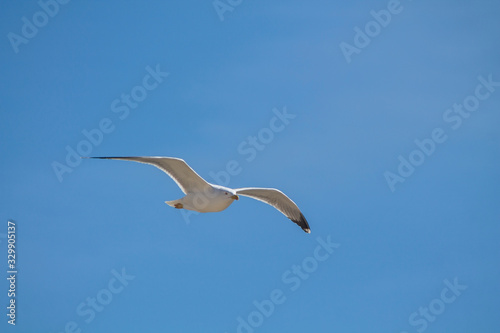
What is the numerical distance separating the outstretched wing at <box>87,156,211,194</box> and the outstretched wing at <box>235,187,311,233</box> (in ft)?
4.68

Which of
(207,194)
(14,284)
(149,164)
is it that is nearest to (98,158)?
(149,164)

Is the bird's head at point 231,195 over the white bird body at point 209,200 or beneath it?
over

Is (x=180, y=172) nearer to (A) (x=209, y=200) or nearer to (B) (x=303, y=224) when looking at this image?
(A) (x=209, y=200)

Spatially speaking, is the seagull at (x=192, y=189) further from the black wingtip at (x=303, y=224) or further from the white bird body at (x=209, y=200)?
the black wingtip at (x=303, y=224)

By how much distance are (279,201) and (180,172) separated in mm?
3128

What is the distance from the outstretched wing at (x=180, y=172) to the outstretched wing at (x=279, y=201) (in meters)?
1.43

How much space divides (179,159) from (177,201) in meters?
1.09

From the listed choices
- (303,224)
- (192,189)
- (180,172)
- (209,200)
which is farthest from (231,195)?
(303,224)

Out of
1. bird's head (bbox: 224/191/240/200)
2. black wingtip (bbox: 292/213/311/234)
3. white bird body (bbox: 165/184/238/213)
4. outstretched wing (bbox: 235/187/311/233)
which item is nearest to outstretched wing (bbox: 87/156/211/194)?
white bird body (bbox: 165/184/238/213)

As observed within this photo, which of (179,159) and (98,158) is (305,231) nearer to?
→ (179,159)

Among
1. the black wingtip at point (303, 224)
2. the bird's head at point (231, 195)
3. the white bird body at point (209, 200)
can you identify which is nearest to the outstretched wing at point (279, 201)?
the black wingtip at point (303, 224)

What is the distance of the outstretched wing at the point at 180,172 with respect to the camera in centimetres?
1616

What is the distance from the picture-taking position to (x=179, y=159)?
52.9 ft

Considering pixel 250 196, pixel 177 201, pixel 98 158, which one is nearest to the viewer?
pixel 98 158
